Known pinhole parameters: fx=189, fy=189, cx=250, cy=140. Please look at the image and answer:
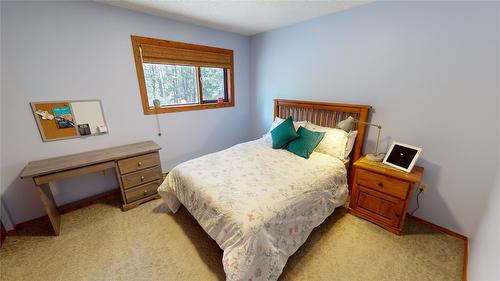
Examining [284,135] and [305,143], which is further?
[284,135]

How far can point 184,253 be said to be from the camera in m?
1.67

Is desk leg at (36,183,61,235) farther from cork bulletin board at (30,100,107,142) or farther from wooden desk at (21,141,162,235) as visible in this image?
cork bulletin board at (30,100,107,142)

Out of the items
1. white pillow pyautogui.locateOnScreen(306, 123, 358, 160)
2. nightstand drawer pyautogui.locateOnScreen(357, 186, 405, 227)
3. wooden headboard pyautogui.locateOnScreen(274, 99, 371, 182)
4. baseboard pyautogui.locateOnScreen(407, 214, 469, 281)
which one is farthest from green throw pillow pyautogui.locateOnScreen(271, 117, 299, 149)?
baseboard pyautogui.locateOnScreen(407, 214, 469, 281)

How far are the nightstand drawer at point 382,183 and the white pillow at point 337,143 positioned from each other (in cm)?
30

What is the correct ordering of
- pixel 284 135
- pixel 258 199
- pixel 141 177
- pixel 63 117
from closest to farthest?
pixel 258 199, pixel 63 117, pixel 141 177, pixel 284 135

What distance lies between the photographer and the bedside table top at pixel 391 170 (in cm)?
168

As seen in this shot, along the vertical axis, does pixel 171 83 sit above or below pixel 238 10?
below

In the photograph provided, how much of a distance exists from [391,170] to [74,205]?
3484 mm

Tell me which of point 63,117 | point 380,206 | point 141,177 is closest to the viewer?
point 380,206

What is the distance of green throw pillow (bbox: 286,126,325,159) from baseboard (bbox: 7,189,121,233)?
2369mm

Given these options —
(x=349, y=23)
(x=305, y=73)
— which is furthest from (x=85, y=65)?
(x=349, y=23)

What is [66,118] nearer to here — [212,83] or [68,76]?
[68,76]

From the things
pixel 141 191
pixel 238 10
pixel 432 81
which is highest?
pixel 238 10

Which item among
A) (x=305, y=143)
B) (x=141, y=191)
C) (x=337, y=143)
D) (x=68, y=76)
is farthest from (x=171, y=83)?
(x=337, y=143)
